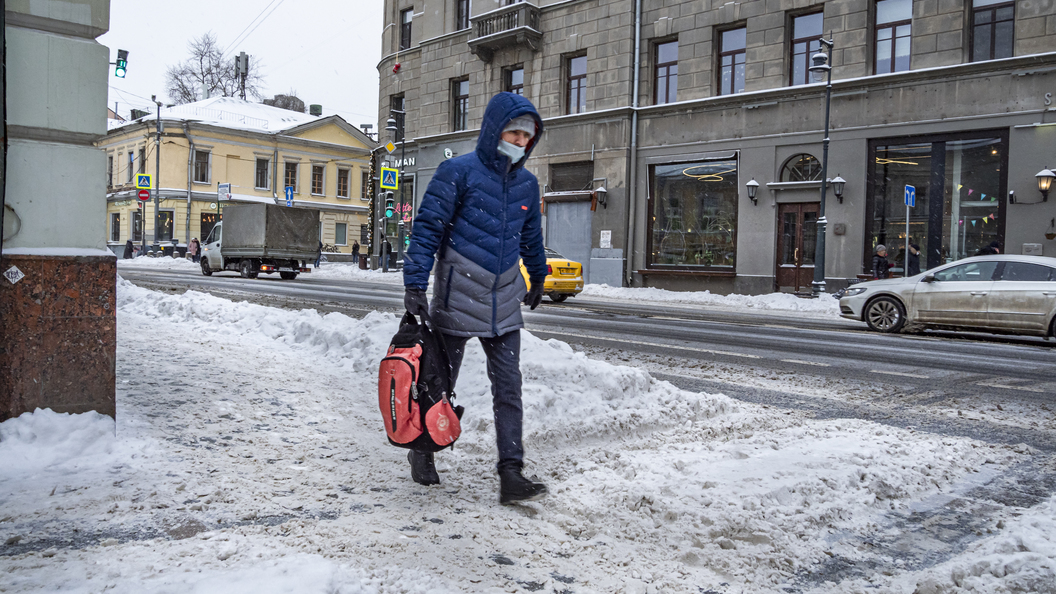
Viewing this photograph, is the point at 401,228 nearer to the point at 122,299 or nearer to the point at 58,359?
the point at 122,299

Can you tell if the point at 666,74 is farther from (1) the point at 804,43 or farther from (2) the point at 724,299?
(2) the point at 724,299

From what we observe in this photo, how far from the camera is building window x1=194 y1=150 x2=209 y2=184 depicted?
51.0 m

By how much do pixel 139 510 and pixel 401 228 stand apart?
98.2 ft

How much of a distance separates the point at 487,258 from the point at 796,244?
19748 millimetres

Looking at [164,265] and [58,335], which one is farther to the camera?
[164,265]

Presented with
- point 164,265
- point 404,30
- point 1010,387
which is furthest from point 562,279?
point 164,265

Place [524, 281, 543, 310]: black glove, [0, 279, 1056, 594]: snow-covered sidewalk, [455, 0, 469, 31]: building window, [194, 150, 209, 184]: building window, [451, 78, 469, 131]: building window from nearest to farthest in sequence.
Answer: [0, 279, 1056, 594]: snow-covered sidewalk
[524, 281, 543, 310]: black glove
[455, 0, 469, 31]: building window
[451, 78, 469, 131]: building window
[194, 150, 209, 184]: building window

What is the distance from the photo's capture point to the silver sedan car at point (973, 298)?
11.6m

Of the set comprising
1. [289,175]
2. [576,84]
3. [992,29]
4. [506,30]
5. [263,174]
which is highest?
[506,30]

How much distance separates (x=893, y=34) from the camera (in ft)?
65.9

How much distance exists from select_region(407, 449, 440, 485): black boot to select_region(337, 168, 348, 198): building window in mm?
56524

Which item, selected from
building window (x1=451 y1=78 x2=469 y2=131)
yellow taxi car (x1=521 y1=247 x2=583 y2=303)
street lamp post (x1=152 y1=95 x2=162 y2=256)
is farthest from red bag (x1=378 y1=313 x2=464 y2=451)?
street lamp post (x1=152 y1=95 x2=162 y2=256)

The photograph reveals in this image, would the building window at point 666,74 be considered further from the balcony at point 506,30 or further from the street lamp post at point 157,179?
the street lamp post at point 157,179

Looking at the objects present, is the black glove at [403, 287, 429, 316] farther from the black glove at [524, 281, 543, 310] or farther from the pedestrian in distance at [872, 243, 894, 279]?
the pedestrian in distance at [872, 243, 894, 279]
